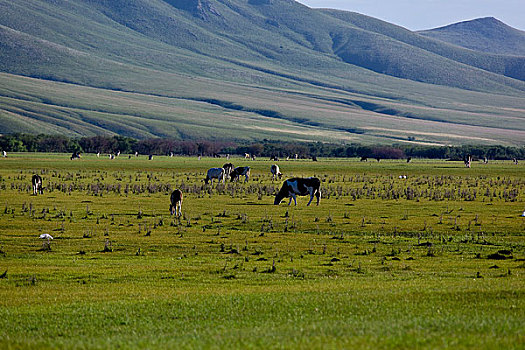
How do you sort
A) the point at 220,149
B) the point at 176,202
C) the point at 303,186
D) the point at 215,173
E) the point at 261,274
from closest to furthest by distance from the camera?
1. the point at 261,274
2. the point at 176,202
3. the point at 303,186
4. the point at 215,173
5. the point at 220,149

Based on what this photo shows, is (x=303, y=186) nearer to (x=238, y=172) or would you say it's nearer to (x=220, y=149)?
(x=238, y=172)

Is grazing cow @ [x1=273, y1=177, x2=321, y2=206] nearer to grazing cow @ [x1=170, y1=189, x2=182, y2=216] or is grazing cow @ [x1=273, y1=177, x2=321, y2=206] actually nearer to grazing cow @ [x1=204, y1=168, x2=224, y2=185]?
grazing cow @ [x1=170, y1=189, x2=182, y2=216]

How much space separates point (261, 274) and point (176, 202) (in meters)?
16.4

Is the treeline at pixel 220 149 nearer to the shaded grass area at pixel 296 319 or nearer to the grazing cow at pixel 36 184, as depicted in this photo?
the grazing cow at pixel 36 184

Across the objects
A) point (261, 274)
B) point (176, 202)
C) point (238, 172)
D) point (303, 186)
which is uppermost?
point (303, 186)

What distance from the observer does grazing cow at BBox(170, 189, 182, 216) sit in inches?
1438

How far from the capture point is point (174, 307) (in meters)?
16.2

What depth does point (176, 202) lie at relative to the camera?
37000 millimetres

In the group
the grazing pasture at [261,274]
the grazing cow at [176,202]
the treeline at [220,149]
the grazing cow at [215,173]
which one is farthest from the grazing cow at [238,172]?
the treeline at [220,149]

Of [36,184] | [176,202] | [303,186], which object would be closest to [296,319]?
[176,202]

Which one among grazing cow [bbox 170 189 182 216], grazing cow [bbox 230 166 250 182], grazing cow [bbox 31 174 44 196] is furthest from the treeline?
grazing cow [bbox 170 189 182 216]

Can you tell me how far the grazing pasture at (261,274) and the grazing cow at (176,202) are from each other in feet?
1.51

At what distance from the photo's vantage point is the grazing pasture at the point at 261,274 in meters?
13.3

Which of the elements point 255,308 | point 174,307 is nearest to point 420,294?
point 255,308
